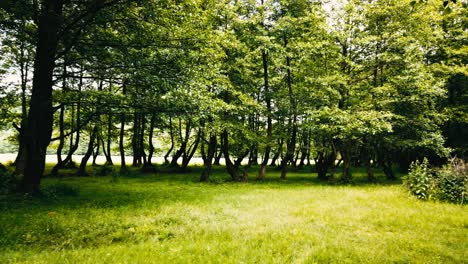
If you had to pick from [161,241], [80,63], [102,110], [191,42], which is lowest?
[161,241]

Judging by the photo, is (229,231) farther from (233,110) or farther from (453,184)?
(233,110)

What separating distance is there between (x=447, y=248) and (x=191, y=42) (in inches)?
581

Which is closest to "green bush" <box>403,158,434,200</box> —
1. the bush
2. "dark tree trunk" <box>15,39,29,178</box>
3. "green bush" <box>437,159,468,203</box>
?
the bush

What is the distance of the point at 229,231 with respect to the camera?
A: 10680 mm

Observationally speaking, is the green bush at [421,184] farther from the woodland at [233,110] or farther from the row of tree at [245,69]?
the row of tree at [245,69]

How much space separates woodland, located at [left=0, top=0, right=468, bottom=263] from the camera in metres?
9.79

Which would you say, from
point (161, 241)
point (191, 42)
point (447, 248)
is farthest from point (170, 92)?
point (447, 248)

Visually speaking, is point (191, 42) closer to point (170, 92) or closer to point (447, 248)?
point (170, 92)

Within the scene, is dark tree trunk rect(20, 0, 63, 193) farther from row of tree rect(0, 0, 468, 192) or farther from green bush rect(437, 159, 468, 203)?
green bush rect(437, 159, 468, 203)

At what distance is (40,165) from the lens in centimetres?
1655

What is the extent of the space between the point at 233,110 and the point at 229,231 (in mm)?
18319

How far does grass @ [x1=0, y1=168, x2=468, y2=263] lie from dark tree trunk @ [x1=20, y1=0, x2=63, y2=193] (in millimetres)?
1628

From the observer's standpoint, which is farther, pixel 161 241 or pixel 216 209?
pixel 216 209

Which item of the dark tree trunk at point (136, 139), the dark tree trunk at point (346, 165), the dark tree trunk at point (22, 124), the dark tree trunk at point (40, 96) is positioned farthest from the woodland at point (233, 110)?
the dark tree trunk at point (136, 139)
